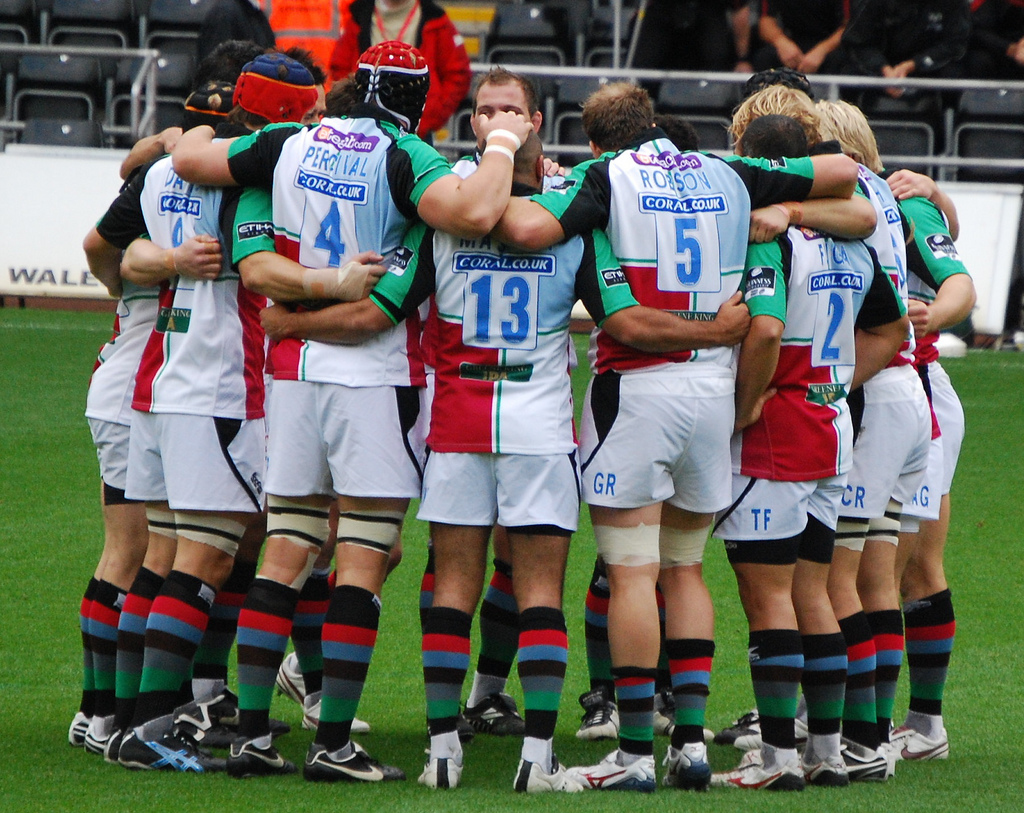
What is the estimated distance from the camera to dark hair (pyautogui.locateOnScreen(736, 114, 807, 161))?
4.32 metres

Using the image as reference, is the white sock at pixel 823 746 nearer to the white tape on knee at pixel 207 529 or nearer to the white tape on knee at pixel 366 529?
the white tape on knee at pixel 366 529

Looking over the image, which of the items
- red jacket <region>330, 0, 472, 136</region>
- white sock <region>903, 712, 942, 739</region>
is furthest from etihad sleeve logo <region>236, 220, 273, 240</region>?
red jacket <region>330, 0, 472, 136</region>

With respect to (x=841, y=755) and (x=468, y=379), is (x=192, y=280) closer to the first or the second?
(x=468, y=379)

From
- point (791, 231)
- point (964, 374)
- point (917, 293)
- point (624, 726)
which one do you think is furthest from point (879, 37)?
point (624, 726)

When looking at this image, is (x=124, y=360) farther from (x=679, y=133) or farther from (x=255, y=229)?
(x=679, y=133)

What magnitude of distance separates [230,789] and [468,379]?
129cm

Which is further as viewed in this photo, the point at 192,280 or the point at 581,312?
the point at 581,312

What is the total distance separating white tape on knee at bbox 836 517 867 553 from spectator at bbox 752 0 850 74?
8.74 m

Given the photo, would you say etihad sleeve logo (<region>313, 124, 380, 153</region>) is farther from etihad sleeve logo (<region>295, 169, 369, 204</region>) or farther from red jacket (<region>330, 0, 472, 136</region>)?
red jacket (<region>330, 0, 472, 136</region>)

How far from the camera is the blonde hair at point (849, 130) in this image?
466 cm

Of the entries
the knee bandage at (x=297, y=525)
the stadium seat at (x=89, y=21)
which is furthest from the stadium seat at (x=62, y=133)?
the knee bandage at (x=297, y=525)

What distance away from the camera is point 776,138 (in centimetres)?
433

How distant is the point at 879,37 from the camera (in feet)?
41.0

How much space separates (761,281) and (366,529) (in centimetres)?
131
